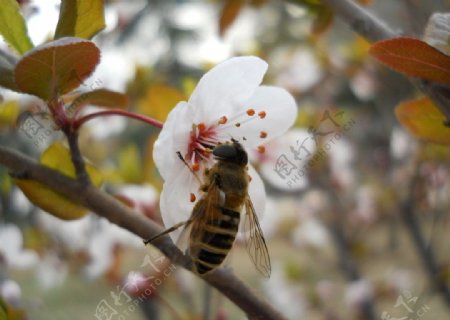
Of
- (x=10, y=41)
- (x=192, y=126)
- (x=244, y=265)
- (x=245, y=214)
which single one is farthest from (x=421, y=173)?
(x=244, y=265)

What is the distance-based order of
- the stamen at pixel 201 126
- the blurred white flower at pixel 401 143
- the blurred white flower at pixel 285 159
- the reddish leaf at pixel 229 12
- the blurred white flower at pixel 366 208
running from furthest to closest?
the blurred white flower at pixel 366 208
the blurred white flower at pixel 401 143
the blurred white flower at pixel 285 159
the reddish leaf at pixel 229 12
the stamen at pixel 201 126

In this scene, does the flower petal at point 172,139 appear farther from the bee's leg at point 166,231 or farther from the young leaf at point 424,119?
the young leaf at point 424,119

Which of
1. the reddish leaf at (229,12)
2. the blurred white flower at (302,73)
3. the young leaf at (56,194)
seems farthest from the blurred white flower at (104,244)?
the blurred white flower at (302,73)

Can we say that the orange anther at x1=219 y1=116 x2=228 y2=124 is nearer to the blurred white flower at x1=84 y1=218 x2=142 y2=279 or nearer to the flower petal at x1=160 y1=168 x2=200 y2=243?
the flower petal at x1=160 y1=168 x2=200 y2=243

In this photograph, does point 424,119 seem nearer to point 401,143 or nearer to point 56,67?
point 56,67

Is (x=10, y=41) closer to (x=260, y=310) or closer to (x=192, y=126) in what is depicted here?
(x=192, y=126)

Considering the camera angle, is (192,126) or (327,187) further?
(327,187)
